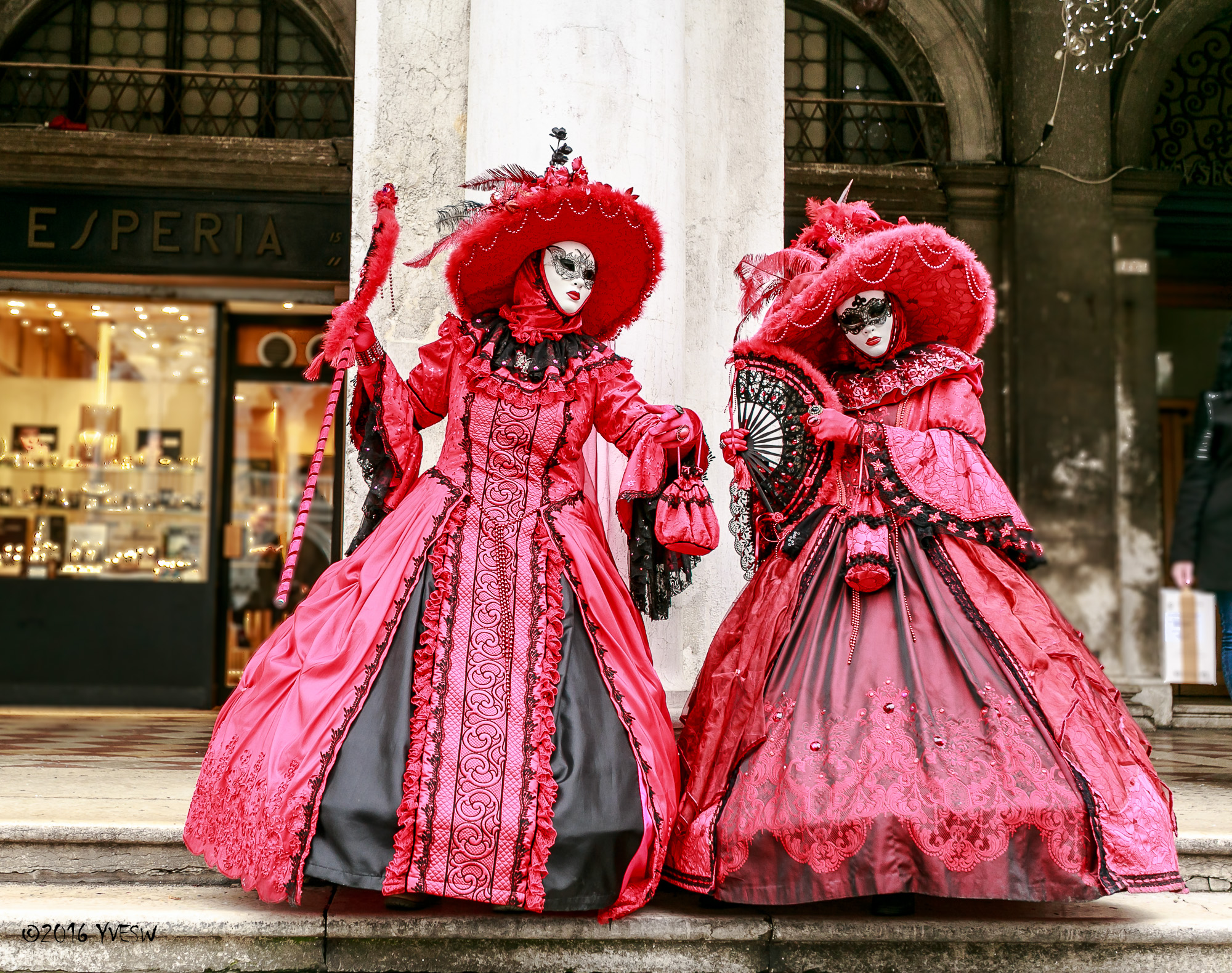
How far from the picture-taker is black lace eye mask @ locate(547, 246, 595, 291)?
321 cm

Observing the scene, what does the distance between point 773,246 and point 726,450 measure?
1376 millimetres

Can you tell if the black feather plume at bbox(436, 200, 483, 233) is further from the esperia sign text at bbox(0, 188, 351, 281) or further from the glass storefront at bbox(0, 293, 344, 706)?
the glass storefront at bbox(0, 293, 344, 706)

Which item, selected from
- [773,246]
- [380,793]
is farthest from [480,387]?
[773,246]

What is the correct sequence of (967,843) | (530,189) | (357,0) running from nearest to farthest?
(967,843), (530,189), (357,0)

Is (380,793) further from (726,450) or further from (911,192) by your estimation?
(911,192)

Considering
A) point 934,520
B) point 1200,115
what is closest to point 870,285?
point 934,520

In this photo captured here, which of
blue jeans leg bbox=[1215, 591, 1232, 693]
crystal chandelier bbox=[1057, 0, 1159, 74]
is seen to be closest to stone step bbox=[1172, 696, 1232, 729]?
blue jeans leg bbox=[1215, 591, 1232, 693]

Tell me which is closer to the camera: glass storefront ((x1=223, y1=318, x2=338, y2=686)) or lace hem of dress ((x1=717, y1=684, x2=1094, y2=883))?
lace hem of dress ((x1=717, y1=684, x2=1094, y2=883))

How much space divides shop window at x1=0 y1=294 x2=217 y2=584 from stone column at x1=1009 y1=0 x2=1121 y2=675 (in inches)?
208

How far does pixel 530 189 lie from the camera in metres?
3.13

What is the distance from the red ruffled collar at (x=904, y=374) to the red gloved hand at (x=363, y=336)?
135cm

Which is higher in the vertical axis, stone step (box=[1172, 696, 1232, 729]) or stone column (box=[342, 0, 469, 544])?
stone column (box=[342, 0, 469, 544])

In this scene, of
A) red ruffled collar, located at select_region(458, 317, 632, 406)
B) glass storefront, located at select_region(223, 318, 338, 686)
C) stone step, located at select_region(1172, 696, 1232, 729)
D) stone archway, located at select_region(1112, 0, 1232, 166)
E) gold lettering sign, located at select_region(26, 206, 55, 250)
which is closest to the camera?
red ruffled collar, located at select_region(458, 317, 632, 406)

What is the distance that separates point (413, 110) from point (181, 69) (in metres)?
3.71
